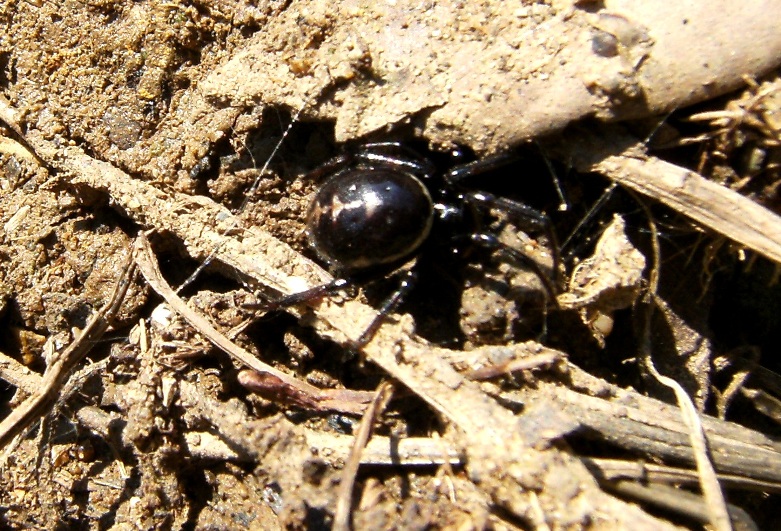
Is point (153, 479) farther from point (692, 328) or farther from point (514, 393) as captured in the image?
point (692, 328)

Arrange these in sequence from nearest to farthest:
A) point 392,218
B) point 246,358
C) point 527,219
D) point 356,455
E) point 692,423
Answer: point 356,455
point 692,423
point 246,358
point 527,219
point 392,218

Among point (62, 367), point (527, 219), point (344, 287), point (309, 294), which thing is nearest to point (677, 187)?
point (527, 219)

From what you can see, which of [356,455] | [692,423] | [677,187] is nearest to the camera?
[356,455]

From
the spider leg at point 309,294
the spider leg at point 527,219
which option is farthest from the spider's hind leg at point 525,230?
the spider leg at point 309,294

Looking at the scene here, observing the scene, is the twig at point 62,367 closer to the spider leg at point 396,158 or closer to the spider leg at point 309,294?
the spider leg at point 309,294

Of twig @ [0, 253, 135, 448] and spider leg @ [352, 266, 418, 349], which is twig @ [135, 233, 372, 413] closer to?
twig @ [0, 253, 135, 448]

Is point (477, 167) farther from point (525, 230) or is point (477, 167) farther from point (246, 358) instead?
point (246, 358)

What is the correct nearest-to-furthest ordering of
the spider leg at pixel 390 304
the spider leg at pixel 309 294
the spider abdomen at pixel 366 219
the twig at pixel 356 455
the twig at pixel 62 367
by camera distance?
the twig at pixel 356 455
the spider leg at pixel 390 304
the spider leg at pixel 309 294
the twig at pixel 62 367
the spider abdomen at pixel 366 219
